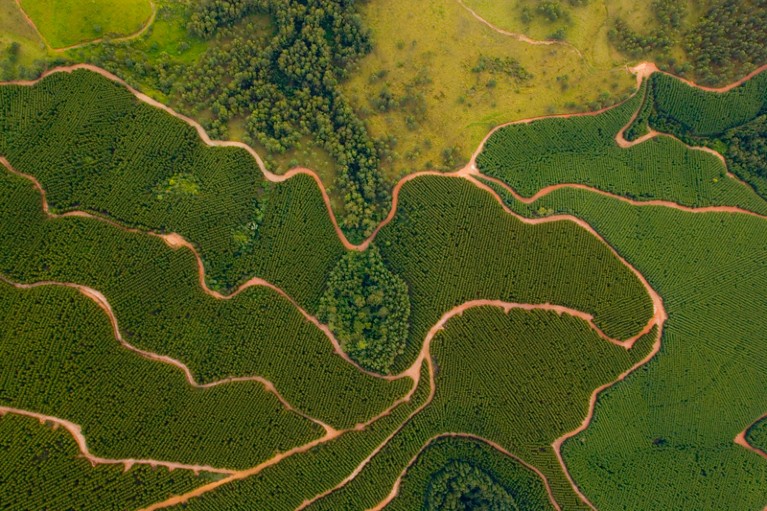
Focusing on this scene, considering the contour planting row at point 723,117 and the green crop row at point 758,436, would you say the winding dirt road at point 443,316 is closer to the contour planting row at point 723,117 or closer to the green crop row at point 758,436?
the contour planting row at point 723,117

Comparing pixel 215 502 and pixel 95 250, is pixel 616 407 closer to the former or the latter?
pixel 215 502

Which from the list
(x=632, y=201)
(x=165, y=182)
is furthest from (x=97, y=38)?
(x=632, y=201)

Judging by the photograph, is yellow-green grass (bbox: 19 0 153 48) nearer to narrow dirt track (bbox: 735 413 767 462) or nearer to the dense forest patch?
the dense forest patch

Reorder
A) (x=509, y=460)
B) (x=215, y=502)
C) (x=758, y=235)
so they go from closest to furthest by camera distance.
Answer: (x=215, y=502)
(x=509, y=460)
(x=758, y=235)

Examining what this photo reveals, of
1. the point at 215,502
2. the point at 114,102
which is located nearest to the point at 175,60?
the point at 114,102

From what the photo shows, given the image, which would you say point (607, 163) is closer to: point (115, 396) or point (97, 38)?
point (115, 396)

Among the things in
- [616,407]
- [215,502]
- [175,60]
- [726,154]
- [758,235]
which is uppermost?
[726,154]

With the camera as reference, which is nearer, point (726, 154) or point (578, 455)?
point (578, 455)
